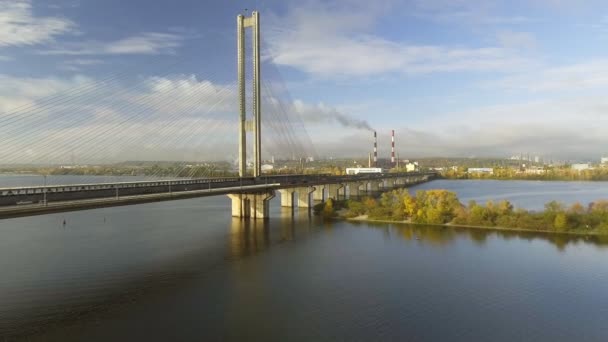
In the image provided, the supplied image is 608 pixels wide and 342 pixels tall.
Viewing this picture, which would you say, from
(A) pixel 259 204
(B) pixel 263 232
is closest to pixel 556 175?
(A) pixel 259 204

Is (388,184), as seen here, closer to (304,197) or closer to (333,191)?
(333,191)

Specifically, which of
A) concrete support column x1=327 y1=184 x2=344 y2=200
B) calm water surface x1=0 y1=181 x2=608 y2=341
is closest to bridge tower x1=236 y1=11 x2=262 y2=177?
calm water surface x1=0 y1=181 x2=608 y2=341

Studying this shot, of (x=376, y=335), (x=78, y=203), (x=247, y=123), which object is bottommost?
(x=376, y=335)

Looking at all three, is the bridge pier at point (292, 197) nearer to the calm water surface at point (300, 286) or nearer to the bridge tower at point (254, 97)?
the bridge tower at point (254, 97)

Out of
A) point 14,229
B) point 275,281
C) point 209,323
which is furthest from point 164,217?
point 209,323

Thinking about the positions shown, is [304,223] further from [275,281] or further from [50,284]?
[50,284]

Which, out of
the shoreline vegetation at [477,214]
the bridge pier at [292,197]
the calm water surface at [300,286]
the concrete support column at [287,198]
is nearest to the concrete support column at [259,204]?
the shoreline vegetation at [477,214]

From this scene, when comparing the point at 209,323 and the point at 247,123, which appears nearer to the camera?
the point at 209,323
